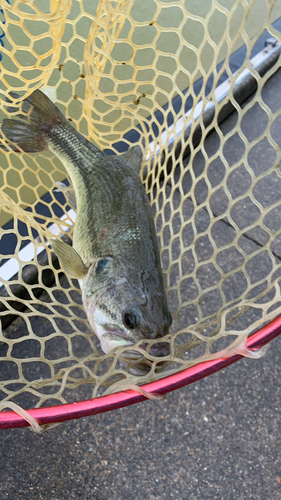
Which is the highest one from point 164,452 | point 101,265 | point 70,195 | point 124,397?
point 124,397

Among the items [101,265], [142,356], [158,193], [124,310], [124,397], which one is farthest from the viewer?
[158,193]

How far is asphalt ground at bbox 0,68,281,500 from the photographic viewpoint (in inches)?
68.8

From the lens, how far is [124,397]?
102 cm

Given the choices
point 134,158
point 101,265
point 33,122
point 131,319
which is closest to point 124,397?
point 131,319

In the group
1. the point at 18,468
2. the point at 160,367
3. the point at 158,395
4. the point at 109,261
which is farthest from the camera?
the point at 18,468

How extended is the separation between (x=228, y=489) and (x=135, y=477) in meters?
0.43

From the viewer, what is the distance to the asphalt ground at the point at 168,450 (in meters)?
1.75

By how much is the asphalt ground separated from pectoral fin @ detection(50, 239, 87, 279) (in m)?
0.80

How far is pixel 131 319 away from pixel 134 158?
0.85 meters

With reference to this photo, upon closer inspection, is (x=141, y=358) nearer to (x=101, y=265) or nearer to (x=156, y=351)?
(x=156, y=351)

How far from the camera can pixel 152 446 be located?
1.85 metres

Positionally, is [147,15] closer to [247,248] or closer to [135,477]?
[247,248]

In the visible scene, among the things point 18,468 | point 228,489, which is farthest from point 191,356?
point 18,468

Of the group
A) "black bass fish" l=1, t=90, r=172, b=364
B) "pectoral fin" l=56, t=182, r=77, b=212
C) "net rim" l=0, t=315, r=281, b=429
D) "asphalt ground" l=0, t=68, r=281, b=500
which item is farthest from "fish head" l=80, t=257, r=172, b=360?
"asphalt ground" l=0, t=68, r=281, b=500
